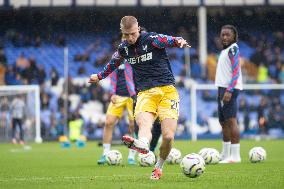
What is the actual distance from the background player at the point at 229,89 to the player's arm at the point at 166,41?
13.1ft

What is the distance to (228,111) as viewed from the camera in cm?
1350

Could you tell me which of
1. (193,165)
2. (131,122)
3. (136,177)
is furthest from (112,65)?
(131,122)

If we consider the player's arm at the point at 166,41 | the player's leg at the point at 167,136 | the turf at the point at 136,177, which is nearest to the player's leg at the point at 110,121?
the turf at the point at 136,177

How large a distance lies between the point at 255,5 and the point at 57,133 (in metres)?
13.1

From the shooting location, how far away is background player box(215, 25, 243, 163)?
13492 millimetres

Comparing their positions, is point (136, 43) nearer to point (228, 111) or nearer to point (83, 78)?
point (228, 111)

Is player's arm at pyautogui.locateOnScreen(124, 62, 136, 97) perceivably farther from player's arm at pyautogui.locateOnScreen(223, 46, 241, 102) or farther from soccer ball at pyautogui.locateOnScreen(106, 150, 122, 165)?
player's arm at pyautogui.locateOnScreen(223, 46, 241, 102)

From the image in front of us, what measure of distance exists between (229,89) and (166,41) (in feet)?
13.6

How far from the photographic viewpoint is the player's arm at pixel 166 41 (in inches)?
362

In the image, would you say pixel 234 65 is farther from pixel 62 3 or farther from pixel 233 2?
pixel 62 3

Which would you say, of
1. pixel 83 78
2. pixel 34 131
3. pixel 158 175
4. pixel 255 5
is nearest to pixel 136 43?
pixel 158 175

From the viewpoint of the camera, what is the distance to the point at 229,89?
13.3 meters

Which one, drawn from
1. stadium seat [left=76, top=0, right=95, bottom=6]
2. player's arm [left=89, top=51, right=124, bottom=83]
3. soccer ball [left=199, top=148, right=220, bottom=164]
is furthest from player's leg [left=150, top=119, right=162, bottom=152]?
stadium seat [left=76, top=0, right=95, bottom=6]

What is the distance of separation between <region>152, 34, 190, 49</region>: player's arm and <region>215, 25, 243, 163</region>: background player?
13.1ft
